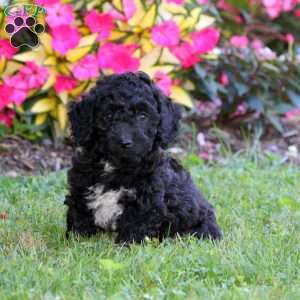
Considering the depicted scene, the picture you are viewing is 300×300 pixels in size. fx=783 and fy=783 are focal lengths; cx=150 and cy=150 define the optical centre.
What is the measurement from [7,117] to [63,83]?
64cm

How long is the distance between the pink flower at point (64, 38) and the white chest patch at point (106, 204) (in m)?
2.52

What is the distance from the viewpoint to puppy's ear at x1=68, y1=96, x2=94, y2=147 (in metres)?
4.75

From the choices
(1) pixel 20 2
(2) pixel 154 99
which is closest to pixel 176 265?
(2) pixel 154 99

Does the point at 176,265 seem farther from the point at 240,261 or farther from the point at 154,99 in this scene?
the point at 154,99

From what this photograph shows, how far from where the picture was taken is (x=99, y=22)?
23.4 ft

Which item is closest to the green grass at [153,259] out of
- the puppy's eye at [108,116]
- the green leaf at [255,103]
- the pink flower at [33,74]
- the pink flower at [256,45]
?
the puppy's eye at [108,116]

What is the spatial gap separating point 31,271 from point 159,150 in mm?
1266

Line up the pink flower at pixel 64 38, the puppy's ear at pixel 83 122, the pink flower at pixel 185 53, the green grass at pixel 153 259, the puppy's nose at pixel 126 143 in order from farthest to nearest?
the pink flower at pixel 185 53 → the pink flower at pixel 64 38 → the puppy's ear at pixel 83 122 → the puppy's nose at pixel 126 143 → the green grass at pixel 153 259

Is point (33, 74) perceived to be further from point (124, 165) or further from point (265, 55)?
point (265, 55)

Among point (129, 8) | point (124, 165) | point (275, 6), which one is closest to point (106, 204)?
point (124, 165)

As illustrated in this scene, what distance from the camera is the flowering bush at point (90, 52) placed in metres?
7.04

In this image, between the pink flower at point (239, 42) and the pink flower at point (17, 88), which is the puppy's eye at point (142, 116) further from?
the pink flower at point (239, 42)

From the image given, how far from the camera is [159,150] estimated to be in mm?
4918

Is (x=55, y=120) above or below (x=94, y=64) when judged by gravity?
below
